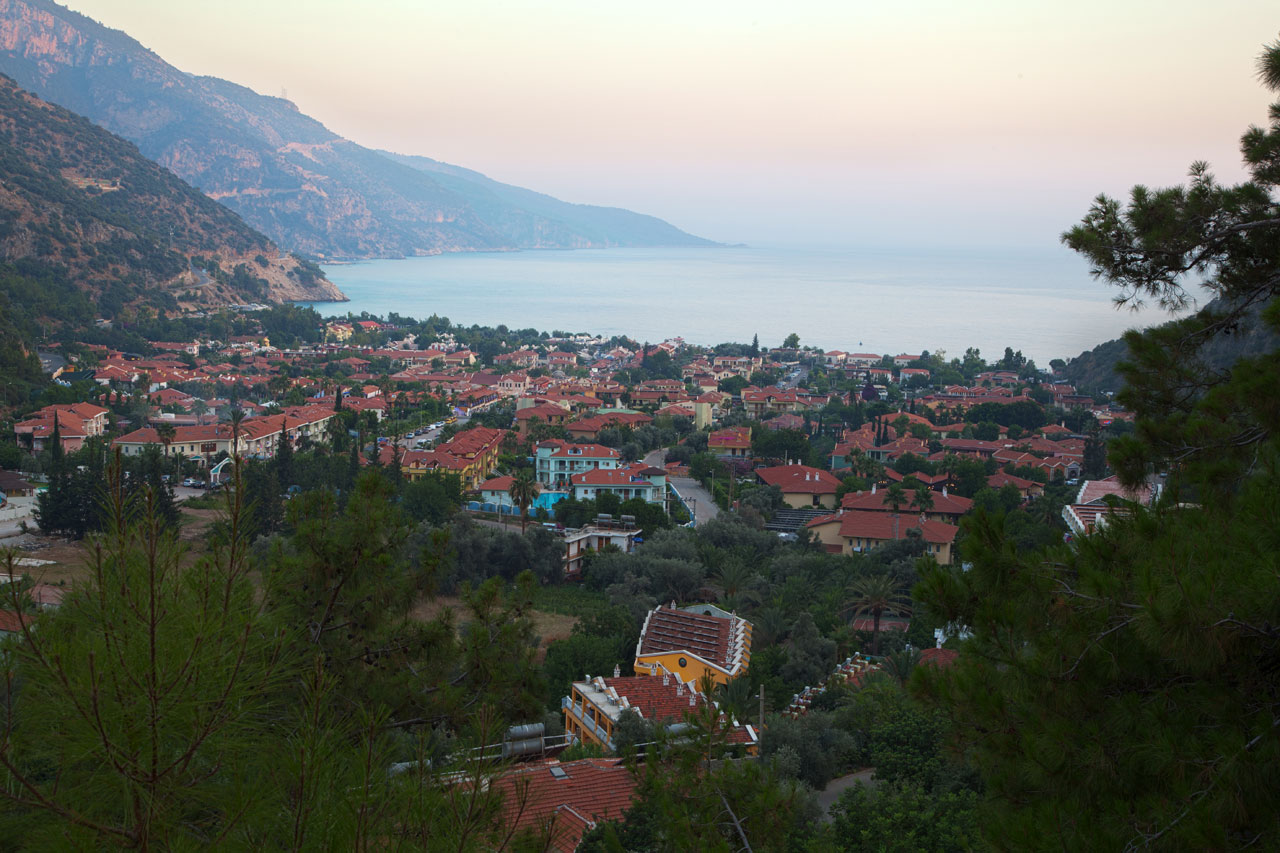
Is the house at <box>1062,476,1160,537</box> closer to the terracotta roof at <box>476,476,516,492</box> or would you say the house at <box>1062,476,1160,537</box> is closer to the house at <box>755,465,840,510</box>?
the house at <box>755,465,840,510</box>

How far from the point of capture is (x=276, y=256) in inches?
3322

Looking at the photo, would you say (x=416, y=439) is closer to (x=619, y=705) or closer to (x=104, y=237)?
(x=619, y=705)

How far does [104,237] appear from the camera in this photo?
59.3m

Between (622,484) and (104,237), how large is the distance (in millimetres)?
49857

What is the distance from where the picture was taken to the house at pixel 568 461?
85.0 feet

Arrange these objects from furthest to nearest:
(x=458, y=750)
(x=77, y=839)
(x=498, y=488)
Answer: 1. (x=498, y=488)
2. (x=458, y=750)
3. (x=77, y=839)

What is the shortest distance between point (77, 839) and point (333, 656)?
3.16 metres

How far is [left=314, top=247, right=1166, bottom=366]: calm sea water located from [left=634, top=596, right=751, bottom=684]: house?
90.4 feet

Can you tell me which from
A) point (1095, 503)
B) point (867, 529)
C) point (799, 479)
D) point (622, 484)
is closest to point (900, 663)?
point (1095, 503)

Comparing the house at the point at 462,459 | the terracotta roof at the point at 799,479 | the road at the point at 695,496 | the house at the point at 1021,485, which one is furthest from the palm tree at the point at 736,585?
the house at the point at 1021,485

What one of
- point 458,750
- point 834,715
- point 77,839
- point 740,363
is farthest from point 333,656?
point 740,363

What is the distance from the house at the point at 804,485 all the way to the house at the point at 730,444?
145 inches

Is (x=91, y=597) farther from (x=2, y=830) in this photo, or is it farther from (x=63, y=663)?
(x=2, y=830)

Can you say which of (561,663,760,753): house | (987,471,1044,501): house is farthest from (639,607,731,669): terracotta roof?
(987,471,1044,501): house
